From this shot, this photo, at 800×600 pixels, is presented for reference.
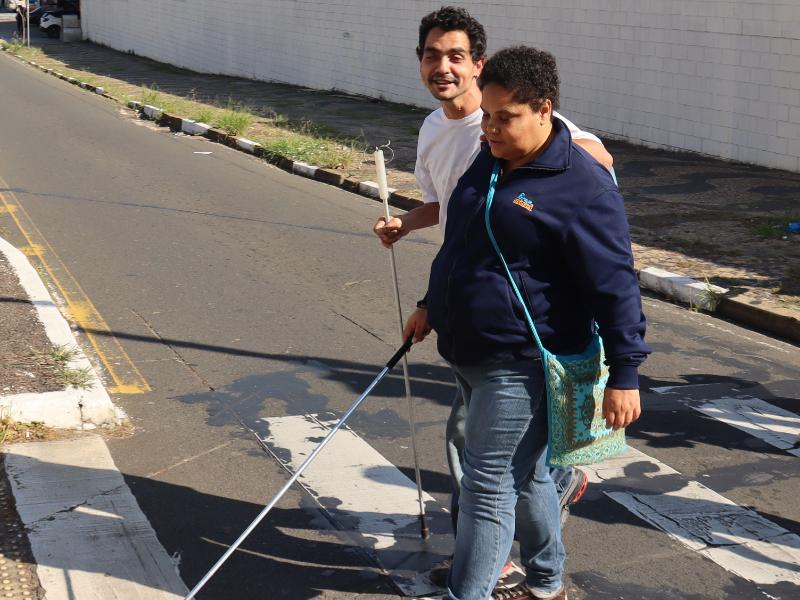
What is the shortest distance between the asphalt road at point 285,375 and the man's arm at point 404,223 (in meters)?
1.25

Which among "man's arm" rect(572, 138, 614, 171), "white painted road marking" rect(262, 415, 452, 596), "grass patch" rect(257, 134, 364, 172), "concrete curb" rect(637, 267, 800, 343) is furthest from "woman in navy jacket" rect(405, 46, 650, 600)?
"grass patch" rect(257, 134, 364, 172)

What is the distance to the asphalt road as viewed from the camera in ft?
14.4

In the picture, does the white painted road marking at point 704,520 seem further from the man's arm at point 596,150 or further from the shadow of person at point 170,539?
the man's arm at point 596,150

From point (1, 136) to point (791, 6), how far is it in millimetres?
11501

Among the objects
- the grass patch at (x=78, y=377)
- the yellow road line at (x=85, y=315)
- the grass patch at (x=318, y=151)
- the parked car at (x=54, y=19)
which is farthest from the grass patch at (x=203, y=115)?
the parked car at (x=54, y=19)

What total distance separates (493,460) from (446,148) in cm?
122

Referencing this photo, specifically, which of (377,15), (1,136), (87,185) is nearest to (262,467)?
(87,185)

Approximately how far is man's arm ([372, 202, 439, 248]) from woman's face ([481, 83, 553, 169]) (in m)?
0.78

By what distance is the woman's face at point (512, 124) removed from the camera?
3.29 meters

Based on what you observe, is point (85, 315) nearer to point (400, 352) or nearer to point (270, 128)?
point (400, 352)

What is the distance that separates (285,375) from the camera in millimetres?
6711

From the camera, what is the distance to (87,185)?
13.3m

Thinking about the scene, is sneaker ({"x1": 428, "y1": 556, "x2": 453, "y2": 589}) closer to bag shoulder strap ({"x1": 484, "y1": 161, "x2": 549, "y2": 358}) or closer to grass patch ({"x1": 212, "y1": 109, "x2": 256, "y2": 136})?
bag shoulder strap ({"x1": 484, "y1": 161, "x2": 549, "y2": 358})

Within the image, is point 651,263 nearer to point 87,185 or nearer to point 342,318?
point 342,318
